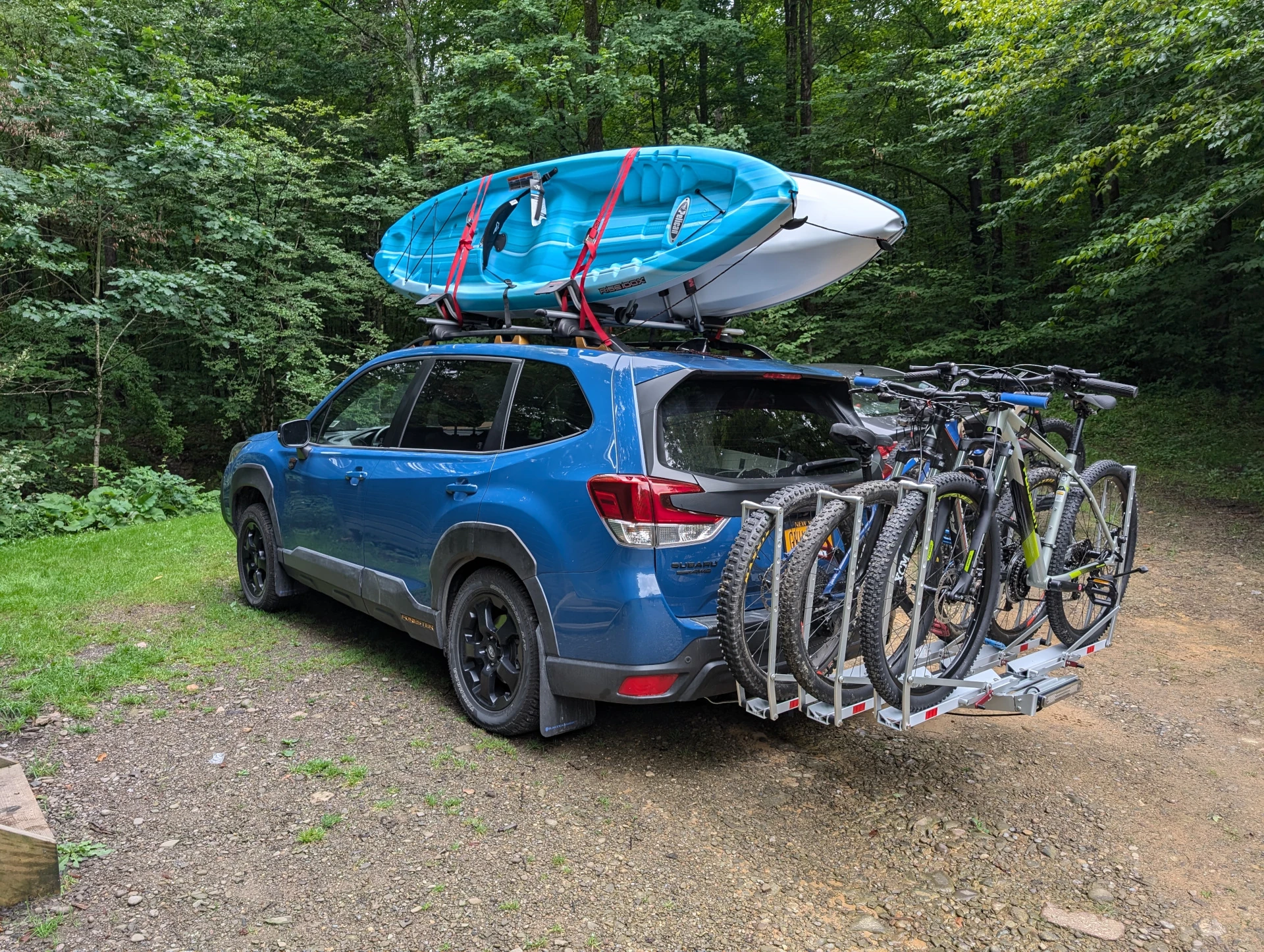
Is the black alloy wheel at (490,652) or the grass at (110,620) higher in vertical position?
the black alloy wheel at (490,652)

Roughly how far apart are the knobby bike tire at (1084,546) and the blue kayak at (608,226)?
6.29ft

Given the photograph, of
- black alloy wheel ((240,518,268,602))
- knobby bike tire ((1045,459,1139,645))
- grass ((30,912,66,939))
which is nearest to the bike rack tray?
knobby bike tire ((1045,459,1139,645))

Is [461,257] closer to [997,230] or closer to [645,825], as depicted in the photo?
[645,825]

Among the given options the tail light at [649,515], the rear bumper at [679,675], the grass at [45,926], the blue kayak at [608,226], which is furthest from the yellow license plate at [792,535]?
the grass at [45,926]

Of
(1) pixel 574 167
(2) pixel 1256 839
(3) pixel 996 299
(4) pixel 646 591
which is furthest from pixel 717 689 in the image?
(3) pixel 996 299

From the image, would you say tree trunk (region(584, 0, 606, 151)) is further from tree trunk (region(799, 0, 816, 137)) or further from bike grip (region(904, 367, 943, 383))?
bike grip (region(904, 367, 943, 383))

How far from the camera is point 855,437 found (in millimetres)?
3596

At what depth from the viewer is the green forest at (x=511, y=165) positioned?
9.38 metres

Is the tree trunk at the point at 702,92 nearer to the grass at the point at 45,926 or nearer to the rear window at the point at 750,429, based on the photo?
the rear window at the point at 750,429

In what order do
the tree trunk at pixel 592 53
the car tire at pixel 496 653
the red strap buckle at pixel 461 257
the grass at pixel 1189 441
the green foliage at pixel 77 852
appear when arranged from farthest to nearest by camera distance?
the tree trunk at pixel 592 53 < the grass at pixel 1189 441 < the red strap buckle at pixel 461 257 < the car tire at pixel 496 653 < the green foliage at pixel 77 852

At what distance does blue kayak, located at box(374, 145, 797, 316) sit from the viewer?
13.2ft

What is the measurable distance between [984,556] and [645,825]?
1.70 meters

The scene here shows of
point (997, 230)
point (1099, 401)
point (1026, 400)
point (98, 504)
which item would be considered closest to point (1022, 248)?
point (997, 230)

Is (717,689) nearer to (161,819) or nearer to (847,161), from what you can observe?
(161,819)
